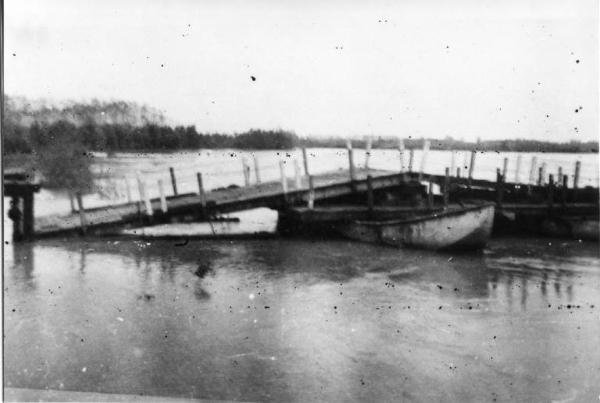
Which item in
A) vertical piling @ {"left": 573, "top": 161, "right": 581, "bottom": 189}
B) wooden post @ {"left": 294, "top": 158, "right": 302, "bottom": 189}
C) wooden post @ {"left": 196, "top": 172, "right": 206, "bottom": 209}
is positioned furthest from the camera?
wooden post @ {"left": 196, "top": 172, "right": 206, "bottom": 209}

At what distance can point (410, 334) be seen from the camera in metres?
2.92

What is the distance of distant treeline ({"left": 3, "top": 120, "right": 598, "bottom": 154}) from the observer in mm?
2969

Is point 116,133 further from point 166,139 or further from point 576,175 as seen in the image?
point 576,175

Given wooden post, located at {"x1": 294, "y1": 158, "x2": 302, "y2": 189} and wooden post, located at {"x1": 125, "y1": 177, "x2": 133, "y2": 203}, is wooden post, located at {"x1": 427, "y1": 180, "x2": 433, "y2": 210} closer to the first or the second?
wooden post, located at {"x1": 294, "y1": 158, "x2": 302, "y2": 189}

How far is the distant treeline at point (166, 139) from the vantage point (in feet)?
9.74

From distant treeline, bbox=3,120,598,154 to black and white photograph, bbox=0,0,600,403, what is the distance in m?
0.01

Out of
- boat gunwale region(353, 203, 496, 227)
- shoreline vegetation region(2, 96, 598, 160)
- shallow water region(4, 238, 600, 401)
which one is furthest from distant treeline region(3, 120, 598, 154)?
shallow water region(4, 238, 600, 401)

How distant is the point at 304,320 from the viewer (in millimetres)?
3016

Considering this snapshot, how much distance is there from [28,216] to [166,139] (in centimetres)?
96

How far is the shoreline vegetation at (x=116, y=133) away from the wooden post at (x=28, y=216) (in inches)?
10.5

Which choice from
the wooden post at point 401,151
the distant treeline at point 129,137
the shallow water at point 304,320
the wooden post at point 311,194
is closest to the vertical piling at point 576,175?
the shallow water at point 304,320

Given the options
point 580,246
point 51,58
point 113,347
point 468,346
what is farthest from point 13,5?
point 580,246

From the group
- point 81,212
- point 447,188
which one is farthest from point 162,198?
point 447,188

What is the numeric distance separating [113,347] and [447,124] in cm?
227
